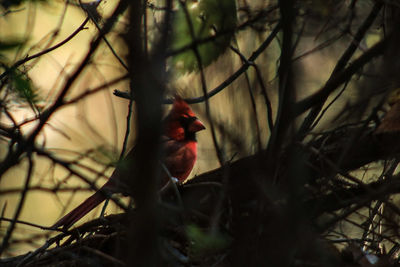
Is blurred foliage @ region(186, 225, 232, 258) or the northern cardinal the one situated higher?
the northern cardinal

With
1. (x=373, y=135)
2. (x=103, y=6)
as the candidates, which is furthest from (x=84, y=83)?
(x=373, y=135)

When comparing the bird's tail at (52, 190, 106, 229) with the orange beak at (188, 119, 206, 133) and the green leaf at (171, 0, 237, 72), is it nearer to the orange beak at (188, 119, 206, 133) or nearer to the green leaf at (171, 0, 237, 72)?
the orange beak at (188, 119, 206, 133)

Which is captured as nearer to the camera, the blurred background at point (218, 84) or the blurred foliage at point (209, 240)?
the blurred foliage at point (209, 240)

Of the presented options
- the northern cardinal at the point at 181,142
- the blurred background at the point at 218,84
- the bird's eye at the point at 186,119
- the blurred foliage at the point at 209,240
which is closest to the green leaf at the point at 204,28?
the blurred background at the point at 218,84

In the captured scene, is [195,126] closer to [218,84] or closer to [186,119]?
[186,119]

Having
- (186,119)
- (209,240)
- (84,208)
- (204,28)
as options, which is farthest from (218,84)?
(186,119)

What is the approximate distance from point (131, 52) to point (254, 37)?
1341mm

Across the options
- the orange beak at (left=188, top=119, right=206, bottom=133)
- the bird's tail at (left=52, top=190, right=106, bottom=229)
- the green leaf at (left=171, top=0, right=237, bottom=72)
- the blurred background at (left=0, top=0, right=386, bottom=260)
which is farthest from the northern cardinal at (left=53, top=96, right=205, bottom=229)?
the green leaf at (left=171, top=0, right=237, bottom=72)

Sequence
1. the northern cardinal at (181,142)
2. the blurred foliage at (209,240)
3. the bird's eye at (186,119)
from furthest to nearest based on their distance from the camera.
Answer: the bird's eye at (186,119), the northern cardinal at (181,142), the blurred foliage at (209,240)

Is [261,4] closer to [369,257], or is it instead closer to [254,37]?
[254,37]

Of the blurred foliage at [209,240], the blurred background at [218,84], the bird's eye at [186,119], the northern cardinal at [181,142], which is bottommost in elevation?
the blurred foliage at [209,240]

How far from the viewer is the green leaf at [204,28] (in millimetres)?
1762

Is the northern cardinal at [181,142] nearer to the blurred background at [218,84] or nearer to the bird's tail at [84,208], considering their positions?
the bird's tail at [84,208]

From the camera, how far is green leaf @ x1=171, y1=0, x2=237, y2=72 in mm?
1762
